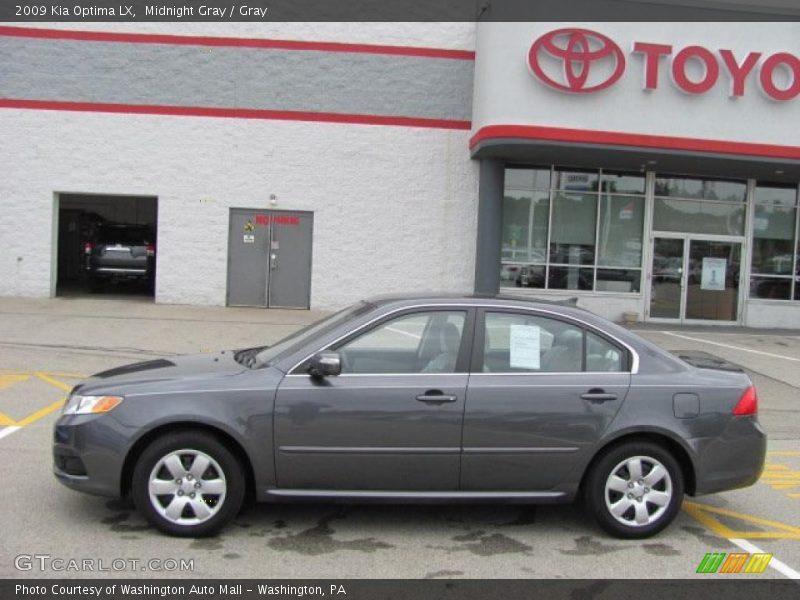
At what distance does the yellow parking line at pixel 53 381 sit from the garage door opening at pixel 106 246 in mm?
7957

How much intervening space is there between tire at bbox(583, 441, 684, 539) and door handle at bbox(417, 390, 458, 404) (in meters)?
1.04

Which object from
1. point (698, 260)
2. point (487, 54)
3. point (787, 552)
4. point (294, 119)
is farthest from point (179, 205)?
point (787, 552)

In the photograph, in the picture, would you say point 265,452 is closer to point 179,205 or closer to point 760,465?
point 760,465

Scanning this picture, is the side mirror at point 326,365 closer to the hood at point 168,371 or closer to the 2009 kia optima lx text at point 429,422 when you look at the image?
the 2009 kia optima lx text at point 429,422

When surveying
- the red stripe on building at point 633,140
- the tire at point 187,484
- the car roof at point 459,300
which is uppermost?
the red stripe on building at point 633,140

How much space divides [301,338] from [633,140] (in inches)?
456

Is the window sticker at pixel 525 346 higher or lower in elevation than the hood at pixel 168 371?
higher

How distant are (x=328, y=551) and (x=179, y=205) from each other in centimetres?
1360

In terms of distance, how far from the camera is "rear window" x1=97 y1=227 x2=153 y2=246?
18.3m

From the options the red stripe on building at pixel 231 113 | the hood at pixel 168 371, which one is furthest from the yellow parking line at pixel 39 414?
the red stripe on building at pixel 231 113

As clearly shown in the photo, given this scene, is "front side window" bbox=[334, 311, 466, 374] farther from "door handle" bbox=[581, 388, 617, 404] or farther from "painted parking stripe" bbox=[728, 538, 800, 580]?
"painted parking stripe" bbox=[728, 538, 800, 580]

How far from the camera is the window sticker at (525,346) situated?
479cm
